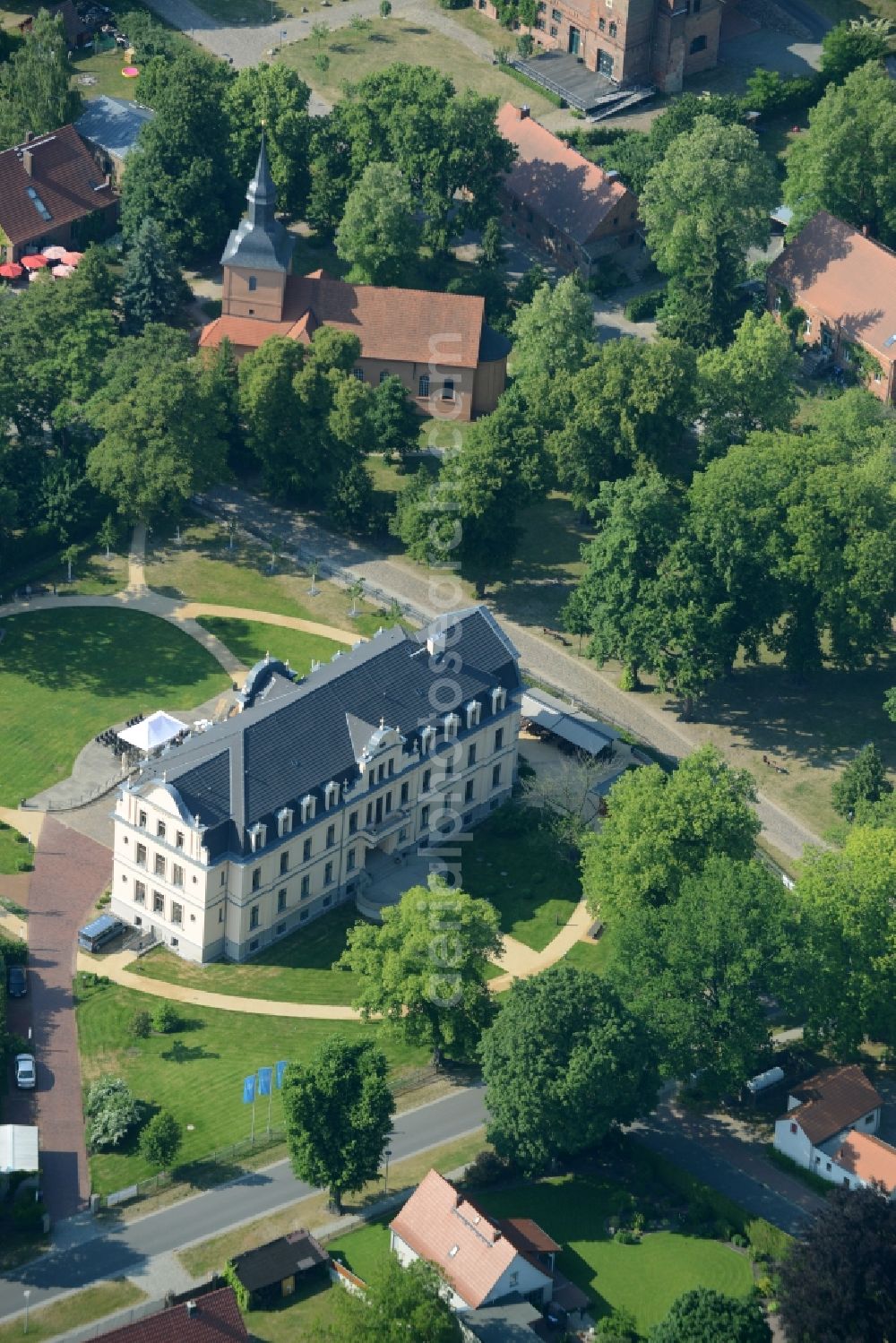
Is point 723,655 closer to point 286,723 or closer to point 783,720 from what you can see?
point 783,720

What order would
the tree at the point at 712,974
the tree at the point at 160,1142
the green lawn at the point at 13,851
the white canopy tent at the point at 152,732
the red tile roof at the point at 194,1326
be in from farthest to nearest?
the white canopy tent at the point at 152,732
the green lawn at the point at 13,851
the tree at the point at 712,974
the tree at the point at 160,1142
the red tile roof at the point at 194,1326

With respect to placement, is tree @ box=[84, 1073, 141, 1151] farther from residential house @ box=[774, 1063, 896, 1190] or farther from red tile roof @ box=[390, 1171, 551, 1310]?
residential house @ box=[774, 1063, 896, 1190]

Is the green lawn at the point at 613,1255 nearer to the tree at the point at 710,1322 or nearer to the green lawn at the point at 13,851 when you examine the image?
the tree at the point at 710,1322

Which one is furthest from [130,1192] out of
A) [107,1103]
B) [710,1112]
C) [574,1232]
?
[710,1112]

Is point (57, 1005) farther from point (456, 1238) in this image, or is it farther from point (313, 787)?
point (456, 1238)

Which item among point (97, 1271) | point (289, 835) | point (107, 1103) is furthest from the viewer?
point (289, 835)

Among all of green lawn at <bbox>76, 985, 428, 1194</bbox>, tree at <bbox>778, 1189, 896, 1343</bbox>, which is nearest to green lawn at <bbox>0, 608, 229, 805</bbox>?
green lawn at <bbox>76, 985, 428, 1194</bbox>

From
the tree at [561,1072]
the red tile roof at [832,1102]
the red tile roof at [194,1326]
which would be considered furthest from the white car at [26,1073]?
the red tile roof at [832,1102]
